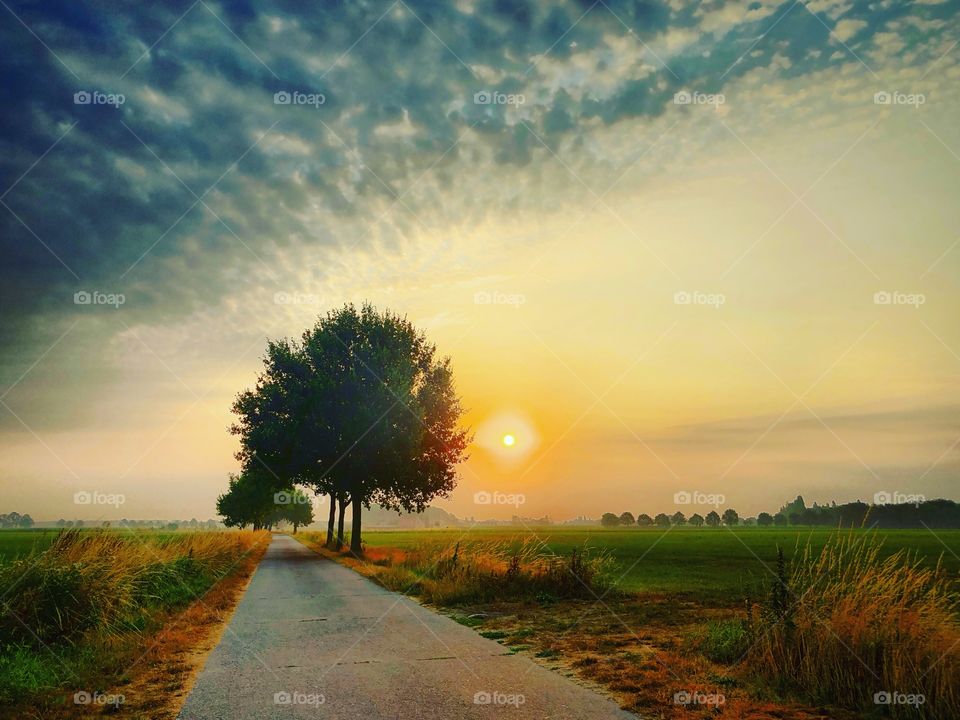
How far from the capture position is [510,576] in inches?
642

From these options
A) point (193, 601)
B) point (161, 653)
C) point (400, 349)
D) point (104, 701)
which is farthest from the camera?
point (400, 349)

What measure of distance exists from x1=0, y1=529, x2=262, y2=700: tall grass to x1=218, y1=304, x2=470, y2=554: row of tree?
2082 cm

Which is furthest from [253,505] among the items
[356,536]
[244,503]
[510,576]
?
[510,576]

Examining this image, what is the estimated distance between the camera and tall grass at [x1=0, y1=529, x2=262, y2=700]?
8195mm

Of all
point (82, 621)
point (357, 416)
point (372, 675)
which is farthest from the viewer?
point (357, 416)

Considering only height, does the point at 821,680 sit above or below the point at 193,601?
above

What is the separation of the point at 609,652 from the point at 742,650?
1865 mm

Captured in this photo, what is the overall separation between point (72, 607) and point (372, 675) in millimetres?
5624

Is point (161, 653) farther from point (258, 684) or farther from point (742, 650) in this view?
point (742, 650)

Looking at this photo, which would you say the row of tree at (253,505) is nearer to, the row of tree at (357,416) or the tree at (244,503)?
the tree at (244,503)

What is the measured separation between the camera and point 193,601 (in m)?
15.4

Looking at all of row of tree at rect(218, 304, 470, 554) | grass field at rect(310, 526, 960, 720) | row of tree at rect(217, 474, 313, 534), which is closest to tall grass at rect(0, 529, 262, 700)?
grass field at rect(310, 526, 960, 720)

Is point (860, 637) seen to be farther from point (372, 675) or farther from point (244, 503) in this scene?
point (244, 503)

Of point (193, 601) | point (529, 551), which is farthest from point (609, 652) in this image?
point (193, 601)
